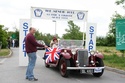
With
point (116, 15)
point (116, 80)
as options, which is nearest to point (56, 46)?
point (116, 80)

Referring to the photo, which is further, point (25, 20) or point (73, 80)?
point (25, 20)

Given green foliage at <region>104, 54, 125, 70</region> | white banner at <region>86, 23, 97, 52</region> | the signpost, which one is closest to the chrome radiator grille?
green foliage at <region>104, 54, 125, 70</region>

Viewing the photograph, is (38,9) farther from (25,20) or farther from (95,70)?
(95,70)

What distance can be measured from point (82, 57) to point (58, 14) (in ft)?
14.3

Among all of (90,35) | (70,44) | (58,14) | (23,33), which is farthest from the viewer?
(90,35)

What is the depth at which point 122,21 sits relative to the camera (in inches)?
606

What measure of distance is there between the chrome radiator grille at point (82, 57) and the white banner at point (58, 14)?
415 centimetres

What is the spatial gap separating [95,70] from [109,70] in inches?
119

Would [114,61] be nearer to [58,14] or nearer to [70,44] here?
[58,14]

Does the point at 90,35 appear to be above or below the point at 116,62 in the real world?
above

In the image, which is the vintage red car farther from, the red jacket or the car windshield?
the red jacket

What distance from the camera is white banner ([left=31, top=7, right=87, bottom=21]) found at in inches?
558

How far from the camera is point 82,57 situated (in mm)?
10977

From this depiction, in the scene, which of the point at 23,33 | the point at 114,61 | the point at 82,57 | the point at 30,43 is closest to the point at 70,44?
the point at 82,57
